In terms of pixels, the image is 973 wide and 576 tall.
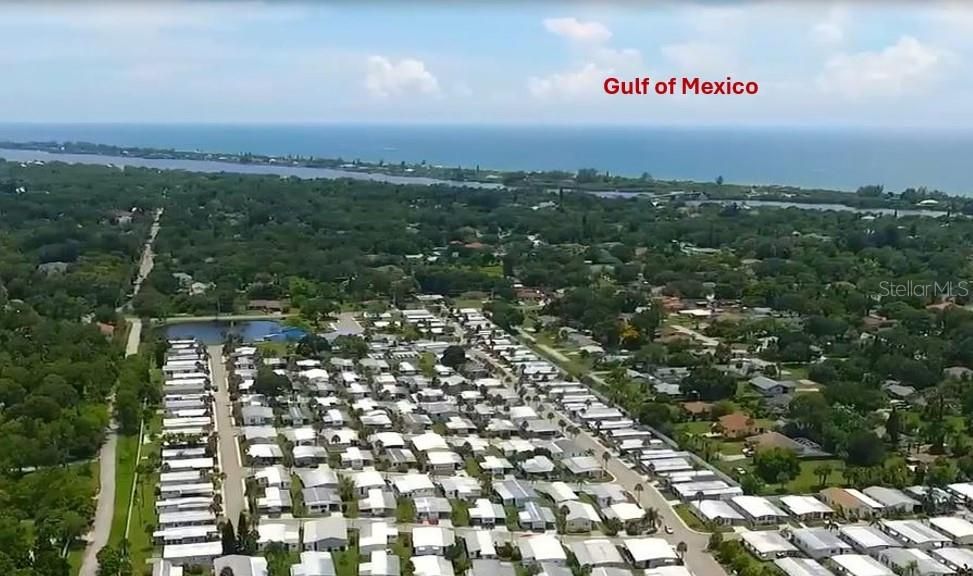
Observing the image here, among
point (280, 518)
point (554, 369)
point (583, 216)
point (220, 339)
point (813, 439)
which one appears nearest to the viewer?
point (280, 518)

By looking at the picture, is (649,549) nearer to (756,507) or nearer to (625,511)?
(625,511)

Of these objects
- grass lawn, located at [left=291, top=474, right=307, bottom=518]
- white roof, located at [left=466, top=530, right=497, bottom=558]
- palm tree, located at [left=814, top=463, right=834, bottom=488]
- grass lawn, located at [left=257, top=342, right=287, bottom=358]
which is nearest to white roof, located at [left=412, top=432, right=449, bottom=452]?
grass lawn, located at [left=291, top=474, right=307, bottom=518]

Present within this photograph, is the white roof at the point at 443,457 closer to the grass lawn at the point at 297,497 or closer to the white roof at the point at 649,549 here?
the grass lawn at the point at 297,497

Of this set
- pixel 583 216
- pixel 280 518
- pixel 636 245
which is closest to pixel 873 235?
pixel 636 245

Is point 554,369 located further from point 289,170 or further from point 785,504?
point 289,170

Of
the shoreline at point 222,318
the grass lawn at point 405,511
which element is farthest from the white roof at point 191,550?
the shoreline at point 222,318
